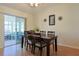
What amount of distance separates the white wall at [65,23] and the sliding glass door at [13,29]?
741mm

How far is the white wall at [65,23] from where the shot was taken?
4539 millimetres

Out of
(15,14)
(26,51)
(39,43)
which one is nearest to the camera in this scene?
(39,43)

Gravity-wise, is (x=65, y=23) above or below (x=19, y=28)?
above

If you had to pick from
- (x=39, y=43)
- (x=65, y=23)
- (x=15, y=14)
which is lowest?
(x=39, y=43)

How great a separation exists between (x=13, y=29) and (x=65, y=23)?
208cm

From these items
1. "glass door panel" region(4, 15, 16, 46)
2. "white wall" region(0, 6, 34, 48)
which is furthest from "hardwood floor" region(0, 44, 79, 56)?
"white wall" region(0, 6, 34, 48)

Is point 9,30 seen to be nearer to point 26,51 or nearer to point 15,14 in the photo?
point 15,14

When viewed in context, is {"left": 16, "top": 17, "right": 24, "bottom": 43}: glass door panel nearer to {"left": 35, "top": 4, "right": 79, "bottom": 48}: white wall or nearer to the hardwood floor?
the hardwood floor

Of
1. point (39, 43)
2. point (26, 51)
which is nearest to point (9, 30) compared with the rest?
point (26, 51)

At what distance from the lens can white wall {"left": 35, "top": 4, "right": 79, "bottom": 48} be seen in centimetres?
454

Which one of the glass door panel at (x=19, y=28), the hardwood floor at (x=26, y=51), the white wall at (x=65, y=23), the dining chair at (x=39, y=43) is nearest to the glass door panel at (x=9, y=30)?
the glass door panel at (x=19, y=28)

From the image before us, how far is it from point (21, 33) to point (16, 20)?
0.57 meters

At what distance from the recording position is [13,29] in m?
4.78

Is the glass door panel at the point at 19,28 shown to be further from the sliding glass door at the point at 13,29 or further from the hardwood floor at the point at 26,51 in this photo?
the hardwood floor at the point at 26,51
